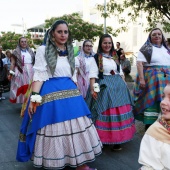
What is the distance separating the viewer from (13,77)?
7.16 m

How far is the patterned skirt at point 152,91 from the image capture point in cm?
445

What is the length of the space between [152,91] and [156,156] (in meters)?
2.57

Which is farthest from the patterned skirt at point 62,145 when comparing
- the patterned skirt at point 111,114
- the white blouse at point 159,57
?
the white blouse at point 159,57

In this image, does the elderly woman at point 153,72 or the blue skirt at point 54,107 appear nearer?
the blue skirt at point 54,107

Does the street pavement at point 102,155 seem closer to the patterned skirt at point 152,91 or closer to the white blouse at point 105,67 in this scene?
the patterned skirt at point 152,91

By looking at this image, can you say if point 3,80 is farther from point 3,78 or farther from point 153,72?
point 153,72

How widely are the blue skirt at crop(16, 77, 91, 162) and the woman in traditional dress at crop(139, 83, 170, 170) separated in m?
1.20

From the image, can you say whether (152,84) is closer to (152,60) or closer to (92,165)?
(152,60)

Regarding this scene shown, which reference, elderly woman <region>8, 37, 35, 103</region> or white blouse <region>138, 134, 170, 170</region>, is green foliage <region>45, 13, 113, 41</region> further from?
white blouse <region>138, 134, 170, 170</region>

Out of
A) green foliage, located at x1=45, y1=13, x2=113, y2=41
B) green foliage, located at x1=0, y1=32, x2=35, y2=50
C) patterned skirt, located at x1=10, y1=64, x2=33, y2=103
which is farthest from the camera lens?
green foliage, located at x1=0, y1=32, x2=35, y2=50

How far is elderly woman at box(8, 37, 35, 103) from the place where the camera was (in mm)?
6750

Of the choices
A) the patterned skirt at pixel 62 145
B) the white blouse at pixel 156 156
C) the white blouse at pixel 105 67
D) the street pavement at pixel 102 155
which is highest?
the white blouse at pixel 105 67

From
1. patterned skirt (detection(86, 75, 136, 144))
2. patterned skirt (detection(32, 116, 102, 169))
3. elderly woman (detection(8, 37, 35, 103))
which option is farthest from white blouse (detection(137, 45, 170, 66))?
elderly woman (detection(8, 37, 35, 103))

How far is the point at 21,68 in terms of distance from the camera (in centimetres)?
684
